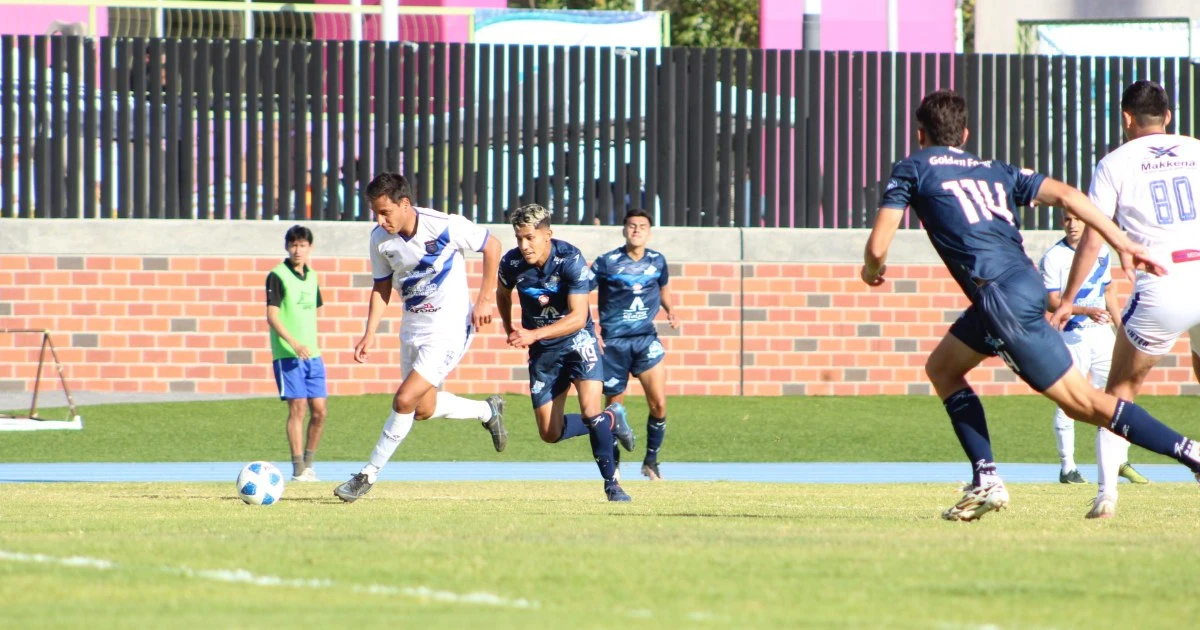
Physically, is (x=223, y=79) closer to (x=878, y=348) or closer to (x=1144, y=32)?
(x=878, y=348)

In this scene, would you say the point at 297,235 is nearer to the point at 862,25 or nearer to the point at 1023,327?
the point at 1023,327

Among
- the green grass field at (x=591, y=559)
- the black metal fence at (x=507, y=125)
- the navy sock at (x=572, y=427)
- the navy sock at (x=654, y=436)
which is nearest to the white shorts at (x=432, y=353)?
the green grass field at (x=591, y=559)

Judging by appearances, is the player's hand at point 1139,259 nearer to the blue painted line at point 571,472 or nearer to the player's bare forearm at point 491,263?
the player's bare forearm at point 491,263

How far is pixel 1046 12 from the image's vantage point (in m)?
35.3

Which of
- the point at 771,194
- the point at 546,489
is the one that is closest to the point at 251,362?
the point at 771,194

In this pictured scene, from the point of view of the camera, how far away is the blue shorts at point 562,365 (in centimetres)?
1154

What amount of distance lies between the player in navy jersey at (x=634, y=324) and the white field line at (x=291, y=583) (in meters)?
8.26

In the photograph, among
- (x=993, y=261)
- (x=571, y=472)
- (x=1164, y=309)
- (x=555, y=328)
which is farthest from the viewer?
(x=571, y=472)

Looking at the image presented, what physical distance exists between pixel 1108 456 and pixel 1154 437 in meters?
1.17

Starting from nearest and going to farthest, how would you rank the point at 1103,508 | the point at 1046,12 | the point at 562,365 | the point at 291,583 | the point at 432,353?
the point at 291,583 → the point at 1103,508 → the point at 432,353 → the point at 562,365 → the point at 1046,12

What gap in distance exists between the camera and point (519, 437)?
1847 centimetres

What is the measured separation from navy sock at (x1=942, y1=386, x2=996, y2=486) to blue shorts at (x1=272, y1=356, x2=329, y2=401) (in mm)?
6994

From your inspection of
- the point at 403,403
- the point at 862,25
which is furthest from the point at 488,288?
the point at 862,25

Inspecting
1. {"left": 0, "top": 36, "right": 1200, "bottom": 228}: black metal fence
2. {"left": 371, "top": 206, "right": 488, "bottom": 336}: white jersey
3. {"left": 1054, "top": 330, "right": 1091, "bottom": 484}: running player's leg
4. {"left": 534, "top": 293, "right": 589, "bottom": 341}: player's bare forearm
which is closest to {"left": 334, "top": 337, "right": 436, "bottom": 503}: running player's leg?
{"left": 371, "top": 206, "right": 488, "bottom": 336}: white jersey
